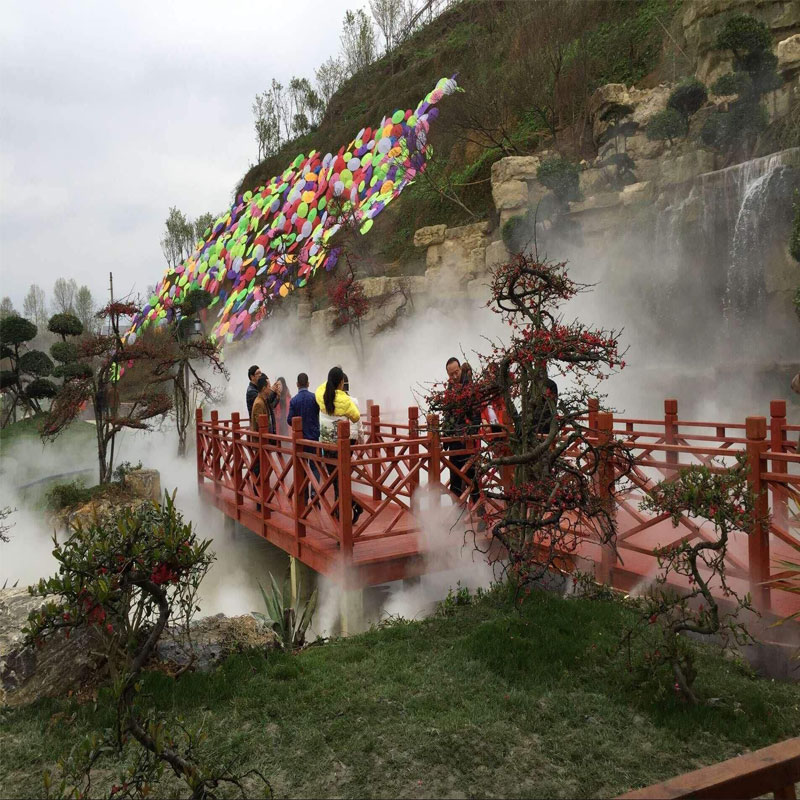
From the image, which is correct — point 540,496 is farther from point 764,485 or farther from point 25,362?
point 25,362

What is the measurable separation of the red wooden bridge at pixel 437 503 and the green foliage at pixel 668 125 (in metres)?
11.2

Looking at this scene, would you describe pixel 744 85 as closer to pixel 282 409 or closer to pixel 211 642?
pixel 282 409

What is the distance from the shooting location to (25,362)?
19891 mm

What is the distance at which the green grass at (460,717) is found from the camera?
2.91 meters

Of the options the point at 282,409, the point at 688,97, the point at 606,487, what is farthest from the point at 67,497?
the point at 688,97

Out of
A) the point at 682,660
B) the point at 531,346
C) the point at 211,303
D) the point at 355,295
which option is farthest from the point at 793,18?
the point at 211,303

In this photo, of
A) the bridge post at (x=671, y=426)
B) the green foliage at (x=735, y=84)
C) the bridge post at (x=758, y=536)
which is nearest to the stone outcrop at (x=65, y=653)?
the bridge post at (x=758, y=536)

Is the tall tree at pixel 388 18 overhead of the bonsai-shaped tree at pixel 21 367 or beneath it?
overhead

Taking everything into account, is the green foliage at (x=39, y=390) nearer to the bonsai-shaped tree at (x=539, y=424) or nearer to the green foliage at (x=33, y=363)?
the green foliage at (x=33, y=363)

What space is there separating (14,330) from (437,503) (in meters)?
17.4

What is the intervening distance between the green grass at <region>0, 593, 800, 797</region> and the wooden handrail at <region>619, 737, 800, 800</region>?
0.91 meters

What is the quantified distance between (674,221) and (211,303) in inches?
752

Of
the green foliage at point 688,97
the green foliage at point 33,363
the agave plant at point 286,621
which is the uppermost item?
the green foliage at point 688,97

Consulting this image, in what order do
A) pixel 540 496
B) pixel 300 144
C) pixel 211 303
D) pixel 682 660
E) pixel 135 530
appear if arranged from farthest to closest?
1. pixel 300 144
2. pixel 211 303
3. pixel 540 496
4. pixel 682 660
5. pixel 135 530
